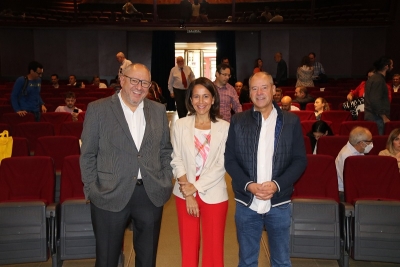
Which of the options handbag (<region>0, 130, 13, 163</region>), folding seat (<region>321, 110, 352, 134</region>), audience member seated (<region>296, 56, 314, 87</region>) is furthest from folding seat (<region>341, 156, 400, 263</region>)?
audience member seated (<region>296, 56, 314, 87</region>)

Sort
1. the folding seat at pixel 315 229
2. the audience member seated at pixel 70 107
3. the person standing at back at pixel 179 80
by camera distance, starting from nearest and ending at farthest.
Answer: the folding seat at pixel 315 229 → the audience member seated at pixel 70 107 → the person standing at back at pixel 179 80

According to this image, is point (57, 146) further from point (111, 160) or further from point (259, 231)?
point (259, 231)

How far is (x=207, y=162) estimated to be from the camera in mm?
3051

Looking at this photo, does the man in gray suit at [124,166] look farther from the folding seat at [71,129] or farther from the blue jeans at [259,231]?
the folding seat at [71,129]

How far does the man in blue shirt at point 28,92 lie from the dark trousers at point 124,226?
4.57 metres

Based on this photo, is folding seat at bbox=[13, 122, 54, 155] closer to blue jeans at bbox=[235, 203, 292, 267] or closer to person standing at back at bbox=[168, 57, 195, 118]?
person standing at back at bbox=[168, 57, 195, 118]

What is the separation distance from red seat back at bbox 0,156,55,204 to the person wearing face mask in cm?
238

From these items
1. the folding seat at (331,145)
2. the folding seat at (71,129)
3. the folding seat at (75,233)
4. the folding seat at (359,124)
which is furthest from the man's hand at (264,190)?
the folding seat at (71,129)

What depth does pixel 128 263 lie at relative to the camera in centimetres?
410

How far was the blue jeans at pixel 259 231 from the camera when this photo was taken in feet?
9.53

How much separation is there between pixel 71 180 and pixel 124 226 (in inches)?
51.9

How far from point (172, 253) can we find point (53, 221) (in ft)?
3.69

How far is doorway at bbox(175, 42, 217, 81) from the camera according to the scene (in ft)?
56.0

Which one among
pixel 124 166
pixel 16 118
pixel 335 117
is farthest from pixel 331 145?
pixel 16 118
